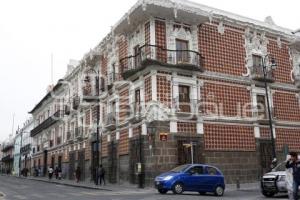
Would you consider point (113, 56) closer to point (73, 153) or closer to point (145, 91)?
point (145, 91)

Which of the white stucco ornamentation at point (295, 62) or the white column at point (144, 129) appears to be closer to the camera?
the white column at point (144, 129)

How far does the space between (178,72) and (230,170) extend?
792cm

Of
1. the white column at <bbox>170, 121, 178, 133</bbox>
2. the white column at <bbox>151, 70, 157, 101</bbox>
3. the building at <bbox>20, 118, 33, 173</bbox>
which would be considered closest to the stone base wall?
the white column at <bbox>170, 121, 178, 133</bbox>

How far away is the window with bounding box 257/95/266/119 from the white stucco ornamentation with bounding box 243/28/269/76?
227cm

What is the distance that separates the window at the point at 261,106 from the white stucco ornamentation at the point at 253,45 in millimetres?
2267

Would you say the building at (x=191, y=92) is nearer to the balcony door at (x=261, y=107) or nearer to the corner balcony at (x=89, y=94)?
the balcony door at (x=261, y=107)

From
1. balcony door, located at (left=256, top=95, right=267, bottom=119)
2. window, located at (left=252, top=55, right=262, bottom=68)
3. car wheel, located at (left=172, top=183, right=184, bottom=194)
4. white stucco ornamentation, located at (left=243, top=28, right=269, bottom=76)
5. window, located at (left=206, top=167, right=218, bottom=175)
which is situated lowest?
car wheel, located at (left=172, top=183, right=184, bottom=194)

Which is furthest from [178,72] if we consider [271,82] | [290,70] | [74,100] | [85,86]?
[74,100]

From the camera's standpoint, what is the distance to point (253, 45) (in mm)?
32344

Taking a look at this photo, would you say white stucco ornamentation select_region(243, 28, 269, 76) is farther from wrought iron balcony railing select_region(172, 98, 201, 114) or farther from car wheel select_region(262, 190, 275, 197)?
car wheel select_region(262, 190, 275, 197)

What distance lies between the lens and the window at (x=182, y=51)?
1093 inches

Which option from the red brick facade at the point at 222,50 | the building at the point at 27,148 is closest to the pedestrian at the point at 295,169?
the red brick facade at the point at 222,50

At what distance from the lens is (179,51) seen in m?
28.0

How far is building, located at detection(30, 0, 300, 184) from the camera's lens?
26.6 metres
